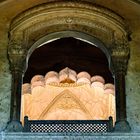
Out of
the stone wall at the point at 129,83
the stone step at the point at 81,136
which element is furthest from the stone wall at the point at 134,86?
the stone step at the point at 81,136

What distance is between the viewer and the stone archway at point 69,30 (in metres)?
10.8

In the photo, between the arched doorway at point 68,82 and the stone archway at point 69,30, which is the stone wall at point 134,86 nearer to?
the stone archway at point 69,30

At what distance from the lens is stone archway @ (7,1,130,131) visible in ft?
35.4

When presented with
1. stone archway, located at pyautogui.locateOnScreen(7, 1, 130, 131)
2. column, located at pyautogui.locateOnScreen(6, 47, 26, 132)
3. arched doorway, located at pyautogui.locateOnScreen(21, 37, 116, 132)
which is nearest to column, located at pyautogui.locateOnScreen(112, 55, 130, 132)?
stone archway, located at pyautogui.locateOnScreen(7, 1, 130, 131)

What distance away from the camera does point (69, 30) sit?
11062 millimetres

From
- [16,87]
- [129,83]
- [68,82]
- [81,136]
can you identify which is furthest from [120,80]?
[68,82]

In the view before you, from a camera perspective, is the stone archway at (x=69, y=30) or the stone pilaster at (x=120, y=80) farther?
the stone archway at (x=69, y=30)

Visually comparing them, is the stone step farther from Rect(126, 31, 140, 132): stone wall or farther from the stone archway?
the stone archway

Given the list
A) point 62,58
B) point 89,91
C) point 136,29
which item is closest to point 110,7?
point 136,29

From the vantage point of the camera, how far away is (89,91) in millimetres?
17344

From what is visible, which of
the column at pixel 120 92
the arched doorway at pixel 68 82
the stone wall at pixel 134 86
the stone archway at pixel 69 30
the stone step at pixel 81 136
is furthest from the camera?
the arched doorway at pixel 68 82

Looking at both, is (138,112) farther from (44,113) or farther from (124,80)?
(44,113)

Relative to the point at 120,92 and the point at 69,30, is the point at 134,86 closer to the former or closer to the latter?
the point at 120,92

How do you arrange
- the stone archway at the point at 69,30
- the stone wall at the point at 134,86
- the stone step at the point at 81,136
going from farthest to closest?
the stone archway at the point at 69,30, the stone wall at the point at 134,86, the stone step at the point at 81,136
